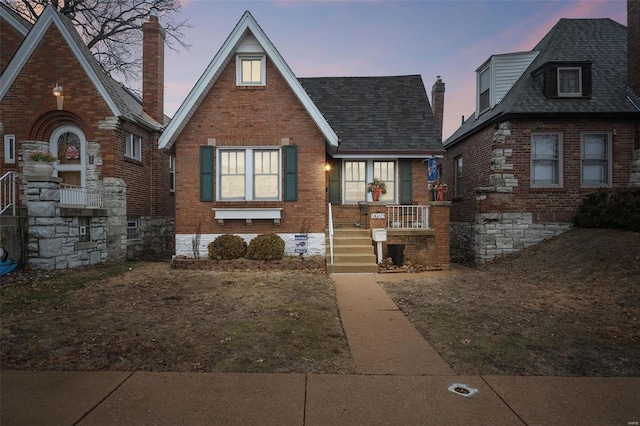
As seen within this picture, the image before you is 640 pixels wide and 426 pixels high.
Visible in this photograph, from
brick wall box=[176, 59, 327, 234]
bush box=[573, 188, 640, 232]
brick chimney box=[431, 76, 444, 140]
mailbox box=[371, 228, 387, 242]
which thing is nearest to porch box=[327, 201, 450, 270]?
mailbox box=[371, 228, 387, 242]

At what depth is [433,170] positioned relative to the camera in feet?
42.3

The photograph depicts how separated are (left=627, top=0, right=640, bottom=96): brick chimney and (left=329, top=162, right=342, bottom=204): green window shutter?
10.4 metres

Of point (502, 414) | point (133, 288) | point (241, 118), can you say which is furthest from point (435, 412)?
point (241, 118)

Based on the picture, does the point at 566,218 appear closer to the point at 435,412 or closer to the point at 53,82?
the point at 435,412

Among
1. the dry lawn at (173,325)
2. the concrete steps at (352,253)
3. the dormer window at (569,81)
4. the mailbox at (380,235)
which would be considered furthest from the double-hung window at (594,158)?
the dry lawn at (173,325)

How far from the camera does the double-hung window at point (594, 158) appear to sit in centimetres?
1228

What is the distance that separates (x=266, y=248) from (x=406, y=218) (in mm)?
5095

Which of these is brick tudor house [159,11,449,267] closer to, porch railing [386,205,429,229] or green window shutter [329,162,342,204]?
porch railing [386,205,429,229]

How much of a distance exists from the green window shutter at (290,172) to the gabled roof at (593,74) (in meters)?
7.05

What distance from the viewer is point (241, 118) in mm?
11773

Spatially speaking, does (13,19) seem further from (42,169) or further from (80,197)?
(42,169)

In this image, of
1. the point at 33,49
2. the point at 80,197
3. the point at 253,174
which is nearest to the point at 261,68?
the point at 253,174

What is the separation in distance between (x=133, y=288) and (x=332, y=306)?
4.58 meters

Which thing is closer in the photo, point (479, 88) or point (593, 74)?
point (593, 74)
